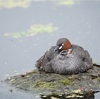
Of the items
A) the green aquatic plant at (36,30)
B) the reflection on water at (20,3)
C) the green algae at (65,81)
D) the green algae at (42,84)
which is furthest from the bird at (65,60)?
the reflection on water at (20,3)

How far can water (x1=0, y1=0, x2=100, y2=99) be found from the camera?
13.6 metres

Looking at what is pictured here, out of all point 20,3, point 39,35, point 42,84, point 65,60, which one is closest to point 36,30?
point 39,35

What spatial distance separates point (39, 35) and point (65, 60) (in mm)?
5775

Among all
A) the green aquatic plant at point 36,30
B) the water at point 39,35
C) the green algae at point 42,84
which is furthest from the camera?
the green aquatic plant at point 36,30

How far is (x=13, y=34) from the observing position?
17.9 metres

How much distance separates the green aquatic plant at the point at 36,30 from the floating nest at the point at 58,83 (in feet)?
18.9

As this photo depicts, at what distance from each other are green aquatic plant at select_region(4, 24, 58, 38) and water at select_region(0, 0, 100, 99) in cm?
23

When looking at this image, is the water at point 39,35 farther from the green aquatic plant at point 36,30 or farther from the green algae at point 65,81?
the green algae at point 65,81

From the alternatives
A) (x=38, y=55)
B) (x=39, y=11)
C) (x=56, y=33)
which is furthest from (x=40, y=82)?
(x=39, y=11)

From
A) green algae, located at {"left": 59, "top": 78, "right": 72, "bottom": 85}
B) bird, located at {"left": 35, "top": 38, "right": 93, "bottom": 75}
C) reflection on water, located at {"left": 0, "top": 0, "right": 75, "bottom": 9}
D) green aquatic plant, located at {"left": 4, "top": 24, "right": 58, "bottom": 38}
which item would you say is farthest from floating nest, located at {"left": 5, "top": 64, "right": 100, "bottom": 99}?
reflection on water, located at {"left": 0, "top": 0, "right": 75, "bottom": 9}

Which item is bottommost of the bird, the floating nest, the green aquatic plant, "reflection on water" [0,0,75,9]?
the floating nest

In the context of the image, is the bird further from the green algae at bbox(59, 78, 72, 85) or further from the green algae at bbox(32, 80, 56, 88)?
the green algae at bbox(32, 80, 56, 88)

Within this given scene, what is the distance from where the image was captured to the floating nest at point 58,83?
10930 millimetres

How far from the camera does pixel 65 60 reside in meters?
11.9
